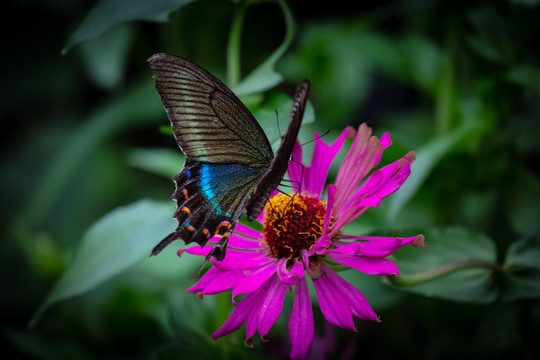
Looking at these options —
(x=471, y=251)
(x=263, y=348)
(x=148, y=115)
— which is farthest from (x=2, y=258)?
(x=471, y=251)

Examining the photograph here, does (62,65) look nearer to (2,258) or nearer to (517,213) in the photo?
(2,258)

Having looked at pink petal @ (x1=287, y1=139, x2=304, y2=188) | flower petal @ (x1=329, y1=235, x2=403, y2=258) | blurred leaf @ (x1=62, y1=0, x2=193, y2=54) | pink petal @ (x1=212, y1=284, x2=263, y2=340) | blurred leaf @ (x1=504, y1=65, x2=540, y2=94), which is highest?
blurred leaf @ (x1=504, y1=65, x2=540, y2=94)

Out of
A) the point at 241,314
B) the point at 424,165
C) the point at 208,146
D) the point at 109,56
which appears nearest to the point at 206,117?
the point at 208,146

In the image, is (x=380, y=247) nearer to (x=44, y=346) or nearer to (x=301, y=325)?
(x=301, y=325)

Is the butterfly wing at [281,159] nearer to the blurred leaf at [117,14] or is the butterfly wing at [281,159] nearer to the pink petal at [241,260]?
the pink petal at [241,260]

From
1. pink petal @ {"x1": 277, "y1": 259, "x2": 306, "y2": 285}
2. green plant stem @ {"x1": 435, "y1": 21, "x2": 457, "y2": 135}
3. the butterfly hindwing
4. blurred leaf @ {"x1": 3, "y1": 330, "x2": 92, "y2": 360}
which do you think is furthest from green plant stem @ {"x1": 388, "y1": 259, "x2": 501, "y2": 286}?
blurred leaf @ {"x1": 3, "y1": 330, "x2": 92, "y2": 360}

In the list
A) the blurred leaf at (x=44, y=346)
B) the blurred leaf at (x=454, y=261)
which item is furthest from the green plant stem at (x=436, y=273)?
the blurred leaf at (x=44, y=346)

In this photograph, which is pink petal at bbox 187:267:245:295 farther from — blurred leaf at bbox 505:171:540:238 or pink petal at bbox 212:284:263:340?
blurred leaf at bbox 505:171:540:238
